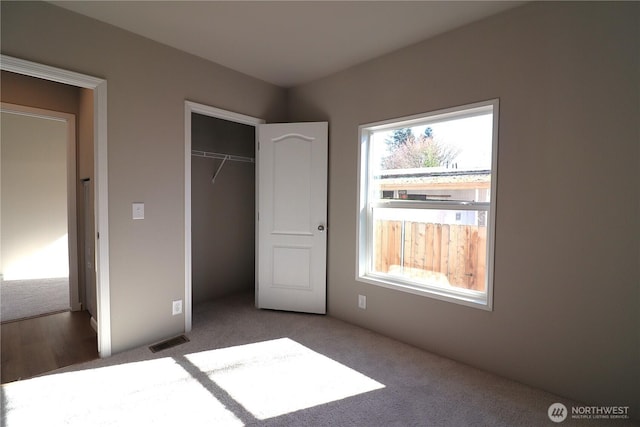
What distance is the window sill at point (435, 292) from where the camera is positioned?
2266 millimetres

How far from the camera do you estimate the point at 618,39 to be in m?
1.70

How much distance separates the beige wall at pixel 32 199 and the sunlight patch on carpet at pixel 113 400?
152 inches

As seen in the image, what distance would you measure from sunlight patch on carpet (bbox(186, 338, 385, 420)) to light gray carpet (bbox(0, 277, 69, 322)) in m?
2.25

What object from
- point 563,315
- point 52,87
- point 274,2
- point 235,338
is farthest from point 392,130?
point 52,87

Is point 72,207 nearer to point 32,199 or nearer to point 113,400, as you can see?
point 113,400

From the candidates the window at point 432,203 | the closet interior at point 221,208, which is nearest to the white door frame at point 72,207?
the closet interior at point 221,208

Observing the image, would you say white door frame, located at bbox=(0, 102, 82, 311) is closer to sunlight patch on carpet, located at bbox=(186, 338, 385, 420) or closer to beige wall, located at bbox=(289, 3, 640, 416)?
sunlight patch on carpet, located at bbox=(186, 338, 385, 420)

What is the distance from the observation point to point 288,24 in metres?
2.27

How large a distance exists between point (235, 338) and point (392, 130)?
2.37 metres

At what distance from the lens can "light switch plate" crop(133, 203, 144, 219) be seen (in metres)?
2.47

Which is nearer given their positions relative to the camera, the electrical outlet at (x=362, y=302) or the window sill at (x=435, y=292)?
the window sill at (x=435, y=292)

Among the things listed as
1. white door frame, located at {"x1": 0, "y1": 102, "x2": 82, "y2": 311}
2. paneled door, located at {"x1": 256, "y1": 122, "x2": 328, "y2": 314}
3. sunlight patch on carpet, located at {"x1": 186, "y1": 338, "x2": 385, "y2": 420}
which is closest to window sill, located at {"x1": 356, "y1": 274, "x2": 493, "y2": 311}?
paneled door, located at {"x1": 256, "y1": 122, "x2": 328, "y2": 314}

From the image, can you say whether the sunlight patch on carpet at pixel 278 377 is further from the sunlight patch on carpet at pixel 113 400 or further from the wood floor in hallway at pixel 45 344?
the wood floor in hallway at pixel 45 344

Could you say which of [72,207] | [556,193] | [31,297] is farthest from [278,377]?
[31,297]
